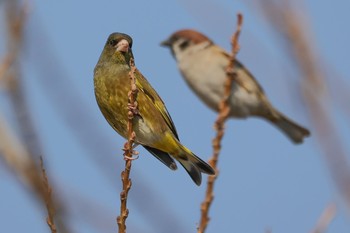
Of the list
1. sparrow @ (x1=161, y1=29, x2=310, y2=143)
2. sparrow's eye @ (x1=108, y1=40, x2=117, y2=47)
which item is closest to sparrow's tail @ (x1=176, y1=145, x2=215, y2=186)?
sparrow's eye @ (x1=108, y1=40, x2=117, y2=47)

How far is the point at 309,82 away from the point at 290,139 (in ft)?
20.2

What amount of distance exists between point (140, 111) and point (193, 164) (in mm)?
428

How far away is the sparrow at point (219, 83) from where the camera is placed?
23.9 ft

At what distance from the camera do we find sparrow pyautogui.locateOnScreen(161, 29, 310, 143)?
7.29 meters

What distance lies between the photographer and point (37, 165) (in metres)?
1.16

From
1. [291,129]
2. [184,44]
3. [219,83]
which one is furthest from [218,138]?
[184,44]

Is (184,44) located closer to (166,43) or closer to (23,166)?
(166,43)

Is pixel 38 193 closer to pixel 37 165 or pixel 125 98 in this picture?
pixel 37 165

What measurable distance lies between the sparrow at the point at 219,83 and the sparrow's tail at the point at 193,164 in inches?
138

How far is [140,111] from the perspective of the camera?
360cm

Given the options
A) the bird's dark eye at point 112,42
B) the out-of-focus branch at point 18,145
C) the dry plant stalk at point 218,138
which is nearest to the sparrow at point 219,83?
the bird's dark eye at point 112,42

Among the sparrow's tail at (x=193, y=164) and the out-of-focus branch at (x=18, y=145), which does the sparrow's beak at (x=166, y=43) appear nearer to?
the sparrow's tail at (x=193, y=164)

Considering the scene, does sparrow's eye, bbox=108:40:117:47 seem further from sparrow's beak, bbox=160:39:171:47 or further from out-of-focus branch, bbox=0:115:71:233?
sparrow's beak, bbox=160:39:171:47

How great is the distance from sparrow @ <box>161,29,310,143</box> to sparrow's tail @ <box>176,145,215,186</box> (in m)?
3.52
